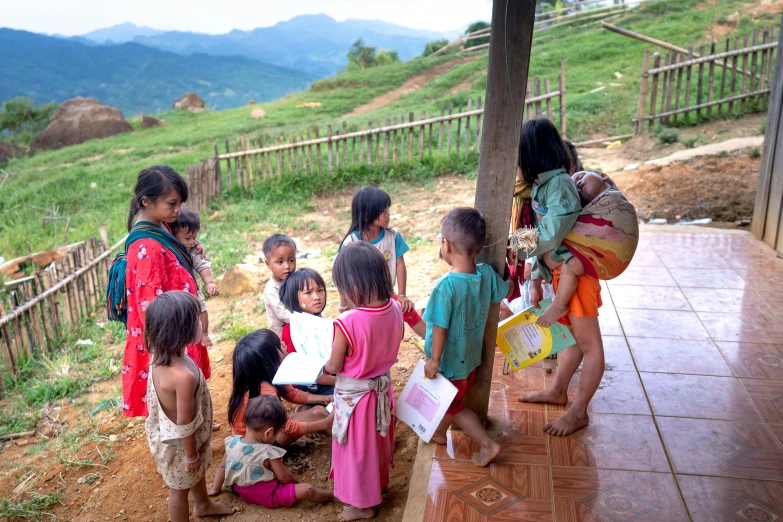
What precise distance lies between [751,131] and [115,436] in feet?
31.4

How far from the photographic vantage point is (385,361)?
2.58 metres

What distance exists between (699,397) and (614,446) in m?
0.73

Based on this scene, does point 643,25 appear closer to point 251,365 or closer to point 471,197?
point 471,197

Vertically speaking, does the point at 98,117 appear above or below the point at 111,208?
above

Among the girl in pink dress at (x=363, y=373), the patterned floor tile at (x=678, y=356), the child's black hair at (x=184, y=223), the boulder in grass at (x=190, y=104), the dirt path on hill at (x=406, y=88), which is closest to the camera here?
the girl in pink dress at (x=363, y=373)

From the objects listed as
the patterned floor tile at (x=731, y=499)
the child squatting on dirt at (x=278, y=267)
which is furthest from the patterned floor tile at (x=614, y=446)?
the child squatting on dirt at (x=278, y=267)

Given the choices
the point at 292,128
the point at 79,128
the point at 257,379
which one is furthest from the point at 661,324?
the point at 79,128

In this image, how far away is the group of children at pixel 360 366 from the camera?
244cm

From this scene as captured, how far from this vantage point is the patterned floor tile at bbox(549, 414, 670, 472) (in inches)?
105

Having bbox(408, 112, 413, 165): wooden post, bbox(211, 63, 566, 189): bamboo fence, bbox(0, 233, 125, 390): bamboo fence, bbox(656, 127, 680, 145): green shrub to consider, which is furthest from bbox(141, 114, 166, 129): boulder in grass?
bbox(656, 127, 680, 145): green shrub

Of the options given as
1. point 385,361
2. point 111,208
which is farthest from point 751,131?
point 111,208

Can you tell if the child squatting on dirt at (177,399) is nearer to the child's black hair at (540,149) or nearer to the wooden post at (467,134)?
the child's black hair at (540,149)

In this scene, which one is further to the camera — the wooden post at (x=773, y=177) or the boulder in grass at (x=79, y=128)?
the boulder in grass at (x=79, y=128)

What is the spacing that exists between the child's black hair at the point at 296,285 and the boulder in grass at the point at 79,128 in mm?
19895
